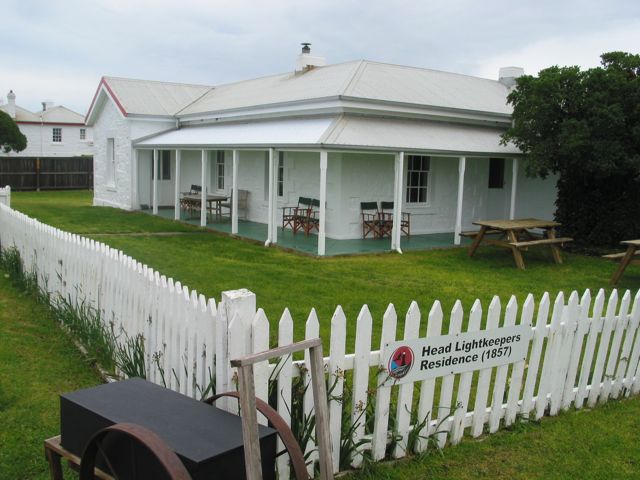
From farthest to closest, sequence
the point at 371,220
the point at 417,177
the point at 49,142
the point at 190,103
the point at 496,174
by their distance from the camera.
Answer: the point at 49,142 < the point at 190,103 < the point at 496,174 < the point at 417,177 < the point at 371,220

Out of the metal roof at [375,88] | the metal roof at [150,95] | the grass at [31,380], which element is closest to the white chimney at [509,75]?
the metal roof at [375,88]

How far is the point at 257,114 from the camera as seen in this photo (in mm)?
18016

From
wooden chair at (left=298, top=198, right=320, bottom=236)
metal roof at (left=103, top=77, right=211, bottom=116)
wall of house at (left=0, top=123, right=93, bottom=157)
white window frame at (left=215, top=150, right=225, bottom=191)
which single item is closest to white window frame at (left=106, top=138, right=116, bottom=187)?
metal roof at (left=103, top=77, right=211, bottom=116)

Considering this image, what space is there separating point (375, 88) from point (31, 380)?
12.4 metres

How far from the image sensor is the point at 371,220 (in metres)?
15.7

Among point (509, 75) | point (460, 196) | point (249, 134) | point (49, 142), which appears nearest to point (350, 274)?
point (460, 196)

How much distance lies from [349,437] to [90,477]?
1563 millimetres

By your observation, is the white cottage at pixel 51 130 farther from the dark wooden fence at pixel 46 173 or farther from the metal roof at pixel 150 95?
the metal roof at pixel 150 95

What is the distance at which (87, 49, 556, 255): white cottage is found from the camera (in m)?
14.6

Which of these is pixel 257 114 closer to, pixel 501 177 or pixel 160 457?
pixel 501 177

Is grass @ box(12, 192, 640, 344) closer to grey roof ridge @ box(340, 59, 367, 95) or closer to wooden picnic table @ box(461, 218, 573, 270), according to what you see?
wooden picnic table @ box(461, 218, 573, 270)

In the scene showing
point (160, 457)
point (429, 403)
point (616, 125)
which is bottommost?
point (429, 403)

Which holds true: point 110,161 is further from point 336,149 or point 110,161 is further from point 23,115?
point 23,115

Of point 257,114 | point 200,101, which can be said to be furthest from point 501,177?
point 200,101
